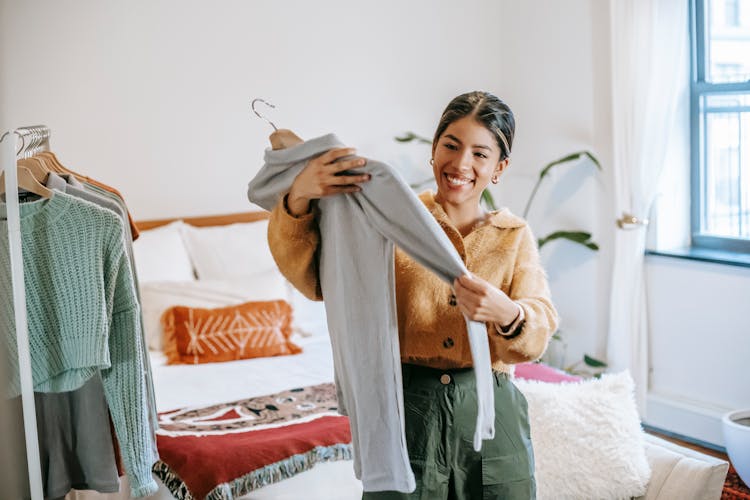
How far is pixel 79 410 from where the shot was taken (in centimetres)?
196

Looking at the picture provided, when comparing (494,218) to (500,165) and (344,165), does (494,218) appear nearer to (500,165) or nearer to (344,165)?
(500,165)

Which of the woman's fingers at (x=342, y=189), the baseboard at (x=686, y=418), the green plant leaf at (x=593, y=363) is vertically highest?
the woman's fingers at (x=342, y=189)

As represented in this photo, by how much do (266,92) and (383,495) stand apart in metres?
3.01

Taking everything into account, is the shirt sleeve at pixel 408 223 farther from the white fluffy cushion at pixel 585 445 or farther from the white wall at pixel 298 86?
the white wall at pixel 298 86

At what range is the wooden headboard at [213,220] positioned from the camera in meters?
3.93

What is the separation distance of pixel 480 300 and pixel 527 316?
0.12m

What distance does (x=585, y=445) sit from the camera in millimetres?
2303

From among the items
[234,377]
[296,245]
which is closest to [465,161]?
[296,245]

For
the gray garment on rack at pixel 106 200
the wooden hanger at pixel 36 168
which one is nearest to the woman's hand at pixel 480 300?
the gray garment on rack at pixel 106 200

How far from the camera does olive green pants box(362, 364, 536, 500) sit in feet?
4.96

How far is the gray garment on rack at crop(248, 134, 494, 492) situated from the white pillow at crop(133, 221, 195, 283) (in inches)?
86.9

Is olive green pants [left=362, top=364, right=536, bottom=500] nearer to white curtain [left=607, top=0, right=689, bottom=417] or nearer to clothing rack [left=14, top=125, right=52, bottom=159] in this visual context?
clothing rack [left=14, top=125, right=52, bottom=159]

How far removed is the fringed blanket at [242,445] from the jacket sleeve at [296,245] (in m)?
0.91

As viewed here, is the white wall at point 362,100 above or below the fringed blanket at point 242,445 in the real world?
above
